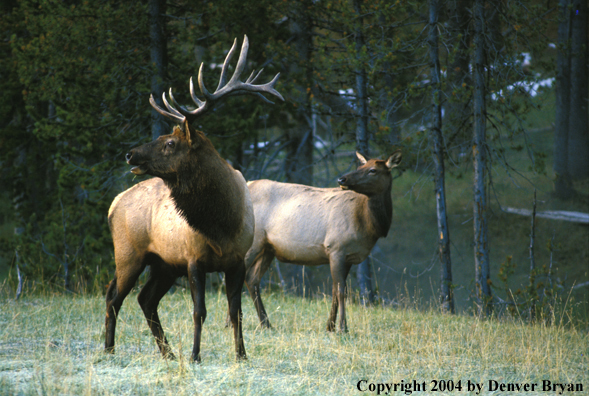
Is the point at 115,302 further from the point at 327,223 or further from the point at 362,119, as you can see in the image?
the point at 362,119

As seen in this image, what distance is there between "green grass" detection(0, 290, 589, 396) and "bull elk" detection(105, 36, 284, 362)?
0.49 meters

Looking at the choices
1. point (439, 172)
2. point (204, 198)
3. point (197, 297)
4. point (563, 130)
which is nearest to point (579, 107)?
point (563, 130)

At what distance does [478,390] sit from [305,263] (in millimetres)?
3792

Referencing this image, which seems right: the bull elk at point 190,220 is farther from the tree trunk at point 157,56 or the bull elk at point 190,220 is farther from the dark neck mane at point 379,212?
the tree trunk at point 157,56

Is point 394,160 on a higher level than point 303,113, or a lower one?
lower

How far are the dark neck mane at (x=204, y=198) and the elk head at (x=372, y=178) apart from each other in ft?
8.52

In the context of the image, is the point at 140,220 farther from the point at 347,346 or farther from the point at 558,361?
the point at 558,361

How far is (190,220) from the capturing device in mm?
5223

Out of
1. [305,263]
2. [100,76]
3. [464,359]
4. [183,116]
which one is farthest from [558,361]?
[100,76]

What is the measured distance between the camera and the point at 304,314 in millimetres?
8719

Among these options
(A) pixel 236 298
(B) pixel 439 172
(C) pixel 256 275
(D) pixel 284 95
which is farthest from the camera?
(D) pixel 284 95

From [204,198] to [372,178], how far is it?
310cm

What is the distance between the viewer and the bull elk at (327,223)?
7.66 meters

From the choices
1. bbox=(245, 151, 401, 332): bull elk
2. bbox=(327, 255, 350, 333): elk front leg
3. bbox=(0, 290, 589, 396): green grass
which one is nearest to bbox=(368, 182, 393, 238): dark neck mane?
bbox=(245, 151, 401, 332): bull elk
